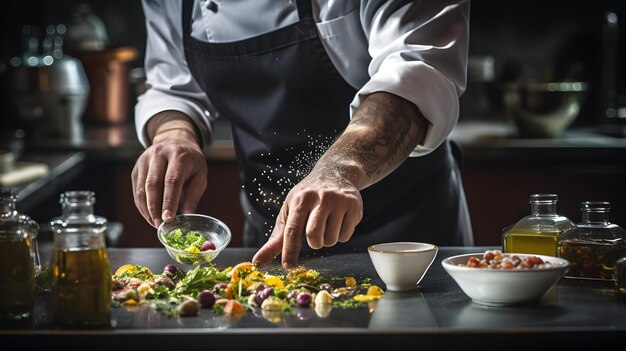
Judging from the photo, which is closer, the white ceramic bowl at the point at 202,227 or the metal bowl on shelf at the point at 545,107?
the white ceramic bowl at the point at 202,227

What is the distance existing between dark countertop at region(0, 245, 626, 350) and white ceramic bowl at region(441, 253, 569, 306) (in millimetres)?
16

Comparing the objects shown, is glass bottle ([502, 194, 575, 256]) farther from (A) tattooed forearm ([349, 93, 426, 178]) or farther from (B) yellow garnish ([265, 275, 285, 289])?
(B) yellow garnish ([265, 275, 285, 289])

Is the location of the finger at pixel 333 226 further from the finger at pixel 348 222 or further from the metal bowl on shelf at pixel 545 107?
the metal bowl on shelf at pixel 545 107

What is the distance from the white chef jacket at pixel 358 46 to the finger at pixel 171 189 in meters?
0.34

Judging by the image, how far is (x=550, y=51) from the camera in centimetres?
408

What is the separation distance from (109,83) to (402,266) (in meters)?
2.84

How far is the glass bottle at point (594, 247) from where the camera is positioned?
4.93 ft

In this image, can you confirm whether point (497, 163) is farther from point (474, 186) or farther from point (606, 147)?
point (606, 147)

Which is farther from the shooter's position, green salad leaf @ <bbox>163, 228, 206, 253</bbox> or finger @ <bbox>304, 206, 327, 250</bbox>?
green salad leaf @ <bbox>163, 228, 206, 253</bbox>

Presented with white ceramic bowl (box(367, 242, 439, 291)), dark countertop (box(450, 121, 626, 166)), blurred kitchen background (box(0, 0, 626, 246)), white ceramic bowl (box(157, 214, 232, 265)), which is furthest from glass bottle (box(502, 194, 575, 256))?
dark countertop (box(450, 121, 626, 166))

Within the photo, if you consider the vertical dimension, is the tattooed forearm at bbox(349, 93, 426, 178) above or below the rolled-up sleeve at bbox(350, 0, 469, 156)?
below

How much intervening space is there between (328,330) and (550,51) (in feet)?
10.5

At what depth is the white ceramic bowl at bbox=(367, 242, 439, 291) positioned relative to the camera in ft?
4.68

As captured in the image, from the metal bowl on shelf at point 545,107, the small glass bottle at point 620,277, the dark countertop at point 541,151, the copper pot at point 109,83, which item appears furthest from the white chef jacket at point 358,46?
the copper pot at point 109,83
